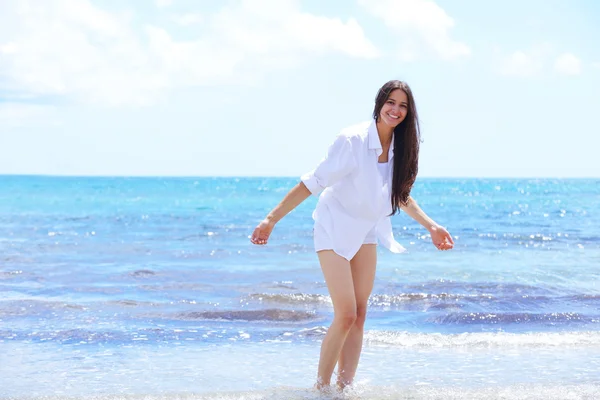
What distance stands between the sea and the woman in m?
0.87

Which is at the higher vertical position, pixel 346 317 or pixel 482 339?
pixel 346 317

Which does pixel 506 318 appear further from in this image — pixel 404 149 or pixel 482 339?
pixel 404 149

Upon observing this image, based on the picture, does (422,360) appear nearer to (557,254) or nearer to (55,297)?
(55,297)

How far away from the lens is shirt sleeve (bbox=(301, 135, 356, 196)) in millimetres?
4871

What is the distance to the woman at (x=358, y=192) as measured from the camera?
4.91 m

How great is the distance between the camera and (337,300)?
16.8 ft

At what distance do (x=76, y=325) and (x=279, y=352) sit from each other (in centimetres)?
245

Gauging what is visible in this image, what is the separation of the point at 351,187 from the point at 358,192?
0.05 meters

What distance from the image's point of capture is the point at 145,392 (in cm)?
601

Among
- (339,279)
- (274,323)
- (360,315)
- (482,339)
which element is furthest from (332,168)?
(274,323)

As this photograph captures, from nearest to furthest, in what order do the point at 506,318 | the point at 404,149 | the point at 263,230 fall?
the point at 263,230 → the point at 404,149 → the point at 506,318

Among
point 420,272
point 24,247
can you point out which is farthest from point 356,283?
point 24,247

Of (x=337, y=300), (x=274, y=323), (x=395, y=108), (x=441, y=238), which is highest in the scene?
(x=395, y=108)

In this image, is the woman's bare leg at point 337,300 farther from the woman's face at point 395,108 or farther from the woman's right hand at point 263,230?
the woman's face at point 395,108
